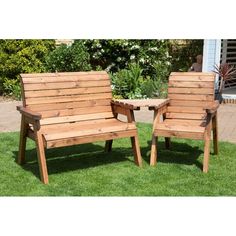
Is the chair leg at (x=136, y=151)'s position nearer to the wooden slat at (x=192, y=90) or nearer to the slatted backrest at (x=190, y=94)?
the slatted backrest at (x=190, y=94)

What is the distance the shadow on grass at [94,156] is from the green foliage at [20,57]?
5.21 m

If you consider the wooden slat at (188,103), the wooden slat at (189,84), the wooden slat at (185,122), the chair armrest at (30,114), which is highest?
the wooden slat at (189,84)

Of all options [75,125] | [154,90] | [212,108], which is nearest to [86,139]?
[75,125]

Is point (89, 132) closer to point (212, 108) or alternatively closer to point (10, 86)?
point (212, 108)

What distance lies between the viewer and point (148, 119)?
26.4 feet

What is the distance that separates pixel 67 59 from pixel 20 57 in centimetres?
118

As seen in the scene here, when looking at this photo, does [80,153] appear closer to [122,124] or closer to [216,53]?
[122,124]

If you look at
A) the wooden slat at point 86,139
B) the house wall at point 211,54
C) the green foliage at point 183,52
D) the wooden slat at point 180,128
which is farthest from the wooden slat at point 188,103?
the green foliage at point 183,52

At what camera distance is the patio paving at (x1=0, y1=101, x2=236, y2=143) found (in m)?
7.04

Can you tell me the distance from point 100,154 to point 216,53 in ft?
17.6

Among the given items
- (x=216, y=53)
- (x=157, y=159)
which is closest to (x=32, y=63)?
(x=216, y=53)

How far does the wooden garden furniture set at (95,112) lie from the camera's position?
482cm

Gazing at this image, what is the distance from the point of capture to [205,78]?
218 inches

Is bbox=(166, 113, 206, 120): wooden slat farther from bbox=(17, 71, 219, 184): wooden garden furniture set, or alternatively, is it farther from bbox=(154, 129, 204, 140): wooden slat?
bbox=(154, 129, 204, 140): wooden slat
